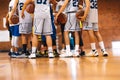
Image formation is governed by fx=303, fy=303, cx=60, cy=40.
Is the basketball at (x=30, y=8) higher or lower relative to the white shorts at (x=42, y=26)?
higher

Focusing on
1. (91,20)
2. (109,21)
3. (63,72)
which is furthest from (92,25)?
(109,21)

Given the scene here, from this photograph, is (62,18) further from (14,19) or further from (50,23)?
(14,19)

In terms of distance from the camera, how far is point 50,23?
500cm

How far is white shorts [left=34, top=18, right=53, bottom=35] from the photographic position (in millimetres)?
4938

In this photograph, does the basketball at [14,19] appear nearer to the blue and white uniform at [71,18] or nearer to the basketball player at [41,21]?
the basketball player at [41,21]

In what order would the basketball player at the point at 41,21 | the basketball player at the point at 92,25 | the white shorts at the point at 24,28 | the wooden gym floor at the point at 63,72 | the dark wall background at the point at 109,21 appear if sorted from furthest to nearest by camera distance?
the dark wall background at the point at 109,21 → the white shorts at the point at 24,28 → the basketball player at the point at 92,25 → the basketball player at the point at 41,21 → the wooden gym floor at the point at 63,72

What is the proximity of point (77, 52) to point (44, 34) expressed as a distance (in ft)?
2.06

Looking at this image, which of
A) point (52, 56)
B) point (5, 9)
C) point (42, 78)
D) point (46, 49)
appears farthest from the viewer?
point (5, 9)

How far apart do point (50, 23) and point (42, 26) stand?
144 millimetres

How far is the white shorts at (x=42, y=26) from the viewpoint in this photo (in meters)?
4.94

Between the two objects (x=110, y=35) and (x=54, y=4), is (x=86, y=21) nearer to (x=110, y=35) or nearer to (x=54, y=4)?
(x=54, y=4)

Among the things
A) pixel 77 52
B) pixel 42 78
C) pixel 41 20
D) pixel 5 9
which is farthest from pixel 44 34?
pixel 5 9

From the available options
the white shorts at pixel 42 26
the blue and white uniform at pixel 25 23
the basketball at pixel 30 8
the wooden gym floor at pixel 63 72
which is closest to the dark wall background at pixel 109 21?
the blue and white uniform at pixel 25 23

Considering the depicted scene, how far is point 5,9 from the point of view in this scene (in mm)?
9781
